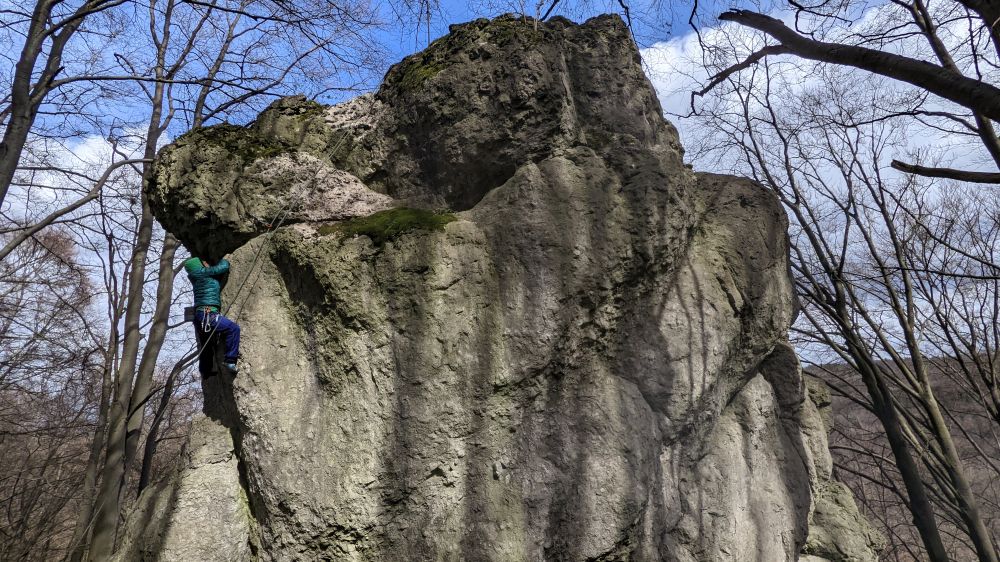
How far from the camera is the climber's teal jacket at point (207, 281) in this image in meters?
4.52

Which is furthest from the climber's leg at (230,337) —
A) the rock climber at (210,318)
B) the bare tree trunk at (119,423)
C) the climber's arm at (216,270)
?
the bare tree trunk at (119,423)

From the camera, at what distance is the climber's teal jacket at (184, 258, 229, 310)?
178 inches

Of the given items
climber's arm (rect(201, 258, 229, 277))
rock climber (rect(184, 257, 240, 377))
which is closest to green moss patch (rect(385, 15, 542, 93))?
climber's arm (rect(201, 258, 229, 277))

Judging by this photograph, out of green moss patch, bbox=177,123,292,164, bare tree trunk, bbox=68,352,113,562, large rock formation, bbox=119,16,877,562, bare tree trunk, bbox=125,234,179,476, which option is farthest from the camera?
bare tree trunk, bbox=125,234,179,476

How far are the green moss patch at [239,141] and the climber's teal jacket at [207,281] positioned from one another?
91 centimetres

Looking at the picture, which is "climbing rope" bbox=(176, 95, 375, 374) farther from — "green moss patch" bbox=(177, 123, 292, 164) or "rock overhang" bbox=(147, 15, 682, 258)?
"green moss patch" bbox=(177, 123, 292, 164)

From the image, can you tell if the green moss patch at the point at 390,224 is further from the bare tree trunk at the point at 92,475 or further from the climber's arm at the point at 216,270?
the bare tree trunk at the point at 92,475

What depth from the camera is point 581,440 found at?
431 centimetres

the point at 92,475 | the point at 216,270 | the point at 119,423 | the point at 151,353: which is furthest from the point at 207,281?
the point at 92,475

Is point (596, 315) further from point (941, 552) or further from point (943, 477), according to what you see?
point (943, 477)

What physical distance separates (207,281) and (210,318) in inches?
13.7

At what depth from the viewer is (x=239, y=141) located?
5074 millimetres

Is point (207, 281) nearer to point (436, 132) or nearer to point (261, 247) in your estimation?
point (261, 247)

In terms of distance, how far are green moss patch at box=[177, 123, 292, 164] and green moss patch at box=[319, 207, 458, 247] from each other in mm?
906
